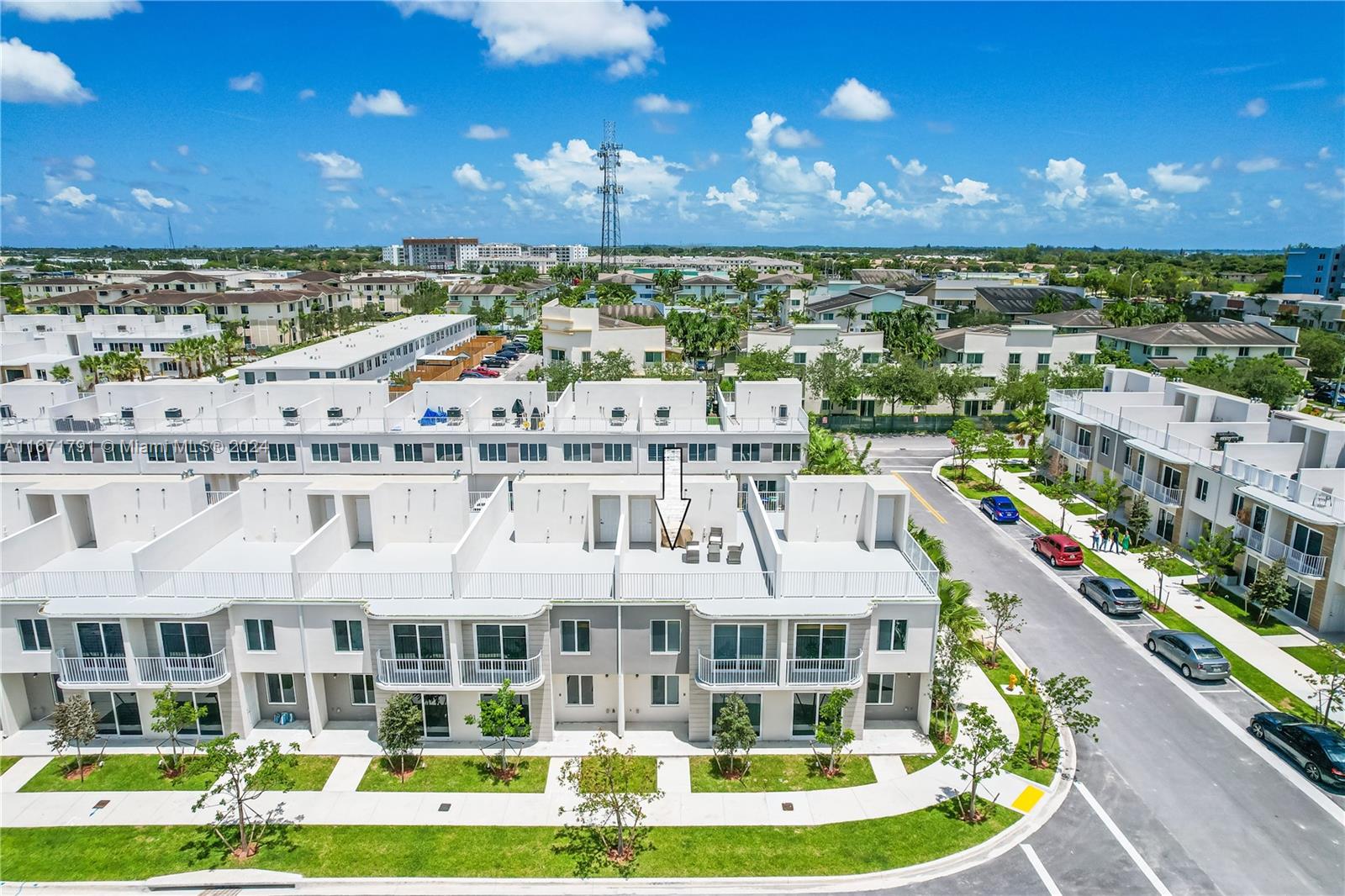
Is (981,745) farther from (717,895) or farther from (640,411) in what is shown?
(640,411)

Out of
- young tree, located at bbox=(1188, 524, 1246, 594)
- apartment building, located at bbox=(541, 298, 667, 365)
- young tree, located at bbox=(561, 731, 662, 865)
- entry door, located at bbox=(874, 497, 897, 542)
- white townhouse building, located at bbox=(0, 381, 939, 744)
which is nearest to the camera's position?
young tree, located at bbox=(561, 731, 662, 865)

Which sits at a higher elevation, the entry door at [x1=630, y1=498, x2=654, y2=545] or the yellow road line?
the entry door at [x1=630, y1=498, x2=654, y2=545]

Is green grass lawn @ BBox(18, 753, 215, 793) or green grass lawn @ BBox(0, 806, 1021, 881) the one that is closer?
green grass lawn @ BBox(0, 806, 1021, 881)

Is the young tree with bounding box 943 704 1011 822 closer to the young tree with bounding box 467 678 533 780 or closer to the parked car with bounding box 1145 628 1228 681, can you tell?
the parked car with bounding box 1145 628 1228 681

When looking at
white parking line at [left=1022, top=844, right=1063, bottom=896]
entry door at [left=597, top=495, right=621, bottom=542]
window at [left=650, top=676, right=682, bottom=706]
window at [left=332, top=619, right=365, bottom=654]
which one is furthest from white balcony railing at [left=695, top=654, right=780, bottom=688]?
window at [left=332, top=619, right=365, bottom=654]

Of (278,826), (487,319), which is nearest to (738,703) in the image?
(278,826)

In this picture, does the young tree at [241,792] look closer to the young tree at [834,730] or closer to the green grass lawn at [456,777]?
the green grass lawn at [456,777]

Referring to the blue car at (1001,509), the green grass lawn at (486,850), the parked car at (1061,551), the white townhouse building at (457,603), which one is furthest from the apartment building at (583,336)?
the green grass lawn at (486,850)
